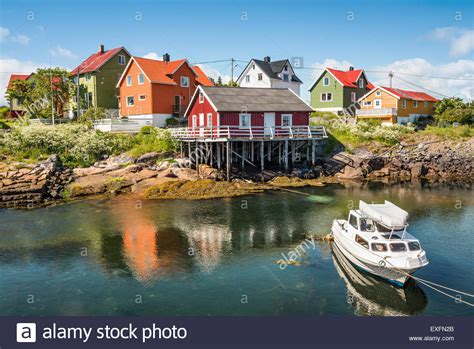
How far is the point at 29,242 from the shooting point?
24.9 metres

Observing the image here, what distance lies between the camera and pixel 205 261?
71.1 ft

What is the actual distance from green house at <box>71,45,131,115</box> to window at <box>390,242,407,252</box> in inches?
1990

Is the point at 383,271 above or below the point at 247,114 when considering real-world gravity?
below

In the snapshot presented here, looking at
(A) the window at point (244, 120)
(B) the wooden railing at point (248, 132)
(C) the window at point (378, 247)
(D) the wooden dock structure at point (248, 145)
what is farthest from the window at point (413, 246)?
(A) the window at point (244, 120)

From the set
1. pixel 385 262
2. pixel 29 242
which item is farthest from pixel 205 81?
pixel 385 262

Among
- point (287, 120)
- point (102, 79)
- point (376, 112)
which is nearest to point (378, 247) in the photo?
point (287, 120)

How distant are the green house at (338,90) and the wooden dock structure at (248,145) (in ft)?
58.3

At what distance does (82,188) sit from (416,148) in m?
38.8

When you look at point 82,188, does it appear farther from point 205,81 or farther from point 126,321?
point 205,81

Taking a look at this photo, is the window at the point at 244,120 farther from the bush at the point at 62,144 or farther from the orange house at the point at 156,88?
the orange house at the point at 156,88

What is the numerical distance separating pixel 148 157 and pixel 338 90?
34263 millimetres

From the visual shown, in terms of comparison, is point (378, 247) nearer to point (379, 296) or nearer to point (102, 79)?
point (379, 296)

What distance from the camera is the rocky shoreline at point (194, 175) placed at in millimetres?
36250

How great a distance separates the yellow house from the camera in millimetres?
57906
